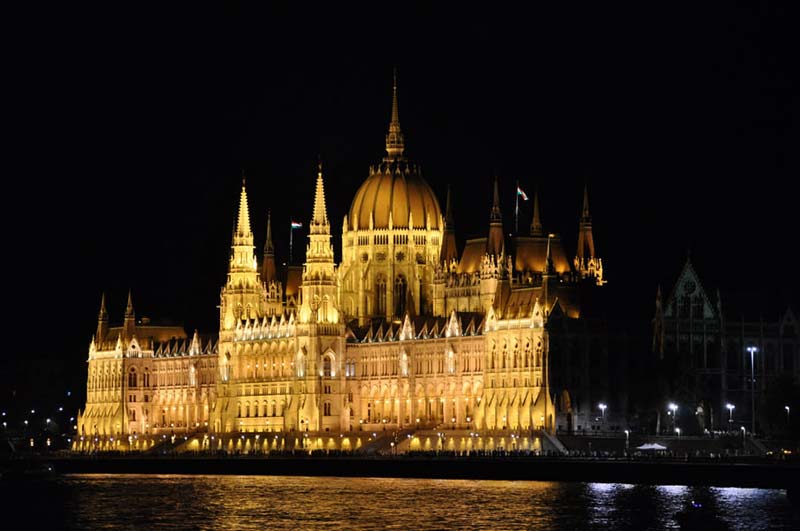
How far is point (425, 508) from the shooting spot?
591 feet

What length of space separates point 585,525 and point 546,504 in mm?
14222

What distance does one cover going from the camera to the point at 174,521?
17350cm

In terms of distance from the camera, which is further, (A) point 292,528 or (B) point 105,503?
(B) point 105,503

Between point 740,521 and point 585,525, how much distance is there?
381 inches

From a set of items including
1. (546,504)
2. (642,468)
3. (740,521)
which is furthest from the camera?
(642,468)

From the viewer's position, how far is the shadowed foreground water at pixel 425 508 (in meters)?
168

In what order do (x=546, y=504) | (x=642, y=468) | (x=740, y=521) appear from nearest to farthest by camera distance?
1. (x=740, y=521)
2. (x=546, y=504)
3. (x=642, y=468)

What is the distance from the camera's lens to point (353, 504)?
7249 inches

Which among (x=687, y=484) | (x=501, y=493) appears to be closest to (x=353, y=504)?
(x=501, y=493)

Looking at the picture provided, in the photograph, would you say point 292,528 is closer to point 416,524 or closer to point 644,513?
point 416,524

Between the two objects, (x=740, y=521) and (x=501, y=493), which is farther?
(x=501, y=493)

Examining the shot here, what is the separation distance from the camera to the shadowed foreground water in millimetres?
168500

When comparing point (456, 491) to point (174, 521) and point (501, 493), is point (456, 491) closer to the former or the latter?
point (501, 493)

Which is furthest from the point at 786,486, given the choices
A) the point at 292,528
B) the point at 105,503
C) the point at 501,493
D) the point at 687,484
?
the point at 105,503
